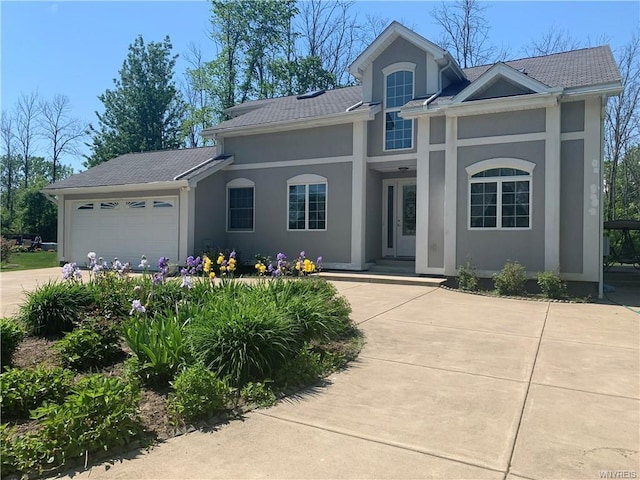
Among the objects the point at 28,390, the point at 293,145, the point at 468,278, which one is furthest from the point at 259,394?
the point at 293,145

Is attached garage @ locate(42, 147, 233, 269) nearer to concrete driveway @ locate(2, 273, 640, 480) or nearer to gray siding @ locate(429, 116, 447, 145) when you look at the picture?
gray siding @ locate(429, 116, 447, 145)

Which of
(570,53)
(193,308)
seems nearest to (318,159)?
(570,53)

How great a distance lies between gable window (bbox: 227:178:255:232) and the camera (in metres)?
16.1

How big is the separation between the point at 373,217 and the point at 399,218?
96cm

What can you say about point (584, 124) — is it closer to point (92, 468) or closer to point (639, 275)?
point (639, 275)

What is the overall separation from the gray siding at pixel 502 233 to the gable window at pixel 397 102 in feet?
7.95

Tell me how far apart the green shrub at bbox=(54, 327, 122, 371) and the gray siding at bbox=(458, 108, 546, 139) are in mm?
10366

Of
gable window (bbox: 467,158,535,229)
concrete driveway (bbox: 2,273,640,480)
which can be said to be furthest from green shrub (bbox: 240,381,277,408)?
gable window (bbox: 467,158,535,229)

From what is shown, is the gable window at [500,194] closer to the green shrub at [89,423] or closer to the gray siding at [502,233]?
the gray siding at [502,233]

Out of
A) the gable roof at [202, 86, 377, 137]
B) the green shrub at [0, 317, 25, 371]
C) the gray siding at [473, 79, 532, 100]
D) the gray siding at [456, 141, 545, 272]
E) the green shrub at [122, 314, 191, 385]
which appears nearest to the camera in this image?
the green shrub at [122, 314, 191, 385]

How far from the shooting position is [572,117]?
1083 centimetres

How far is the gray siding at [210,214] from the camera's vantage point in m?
15.4

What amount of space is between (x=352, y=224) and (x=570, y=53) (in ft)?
29.8

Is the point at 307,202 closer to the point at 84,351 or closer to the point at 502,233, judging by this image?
the point at 502,233
